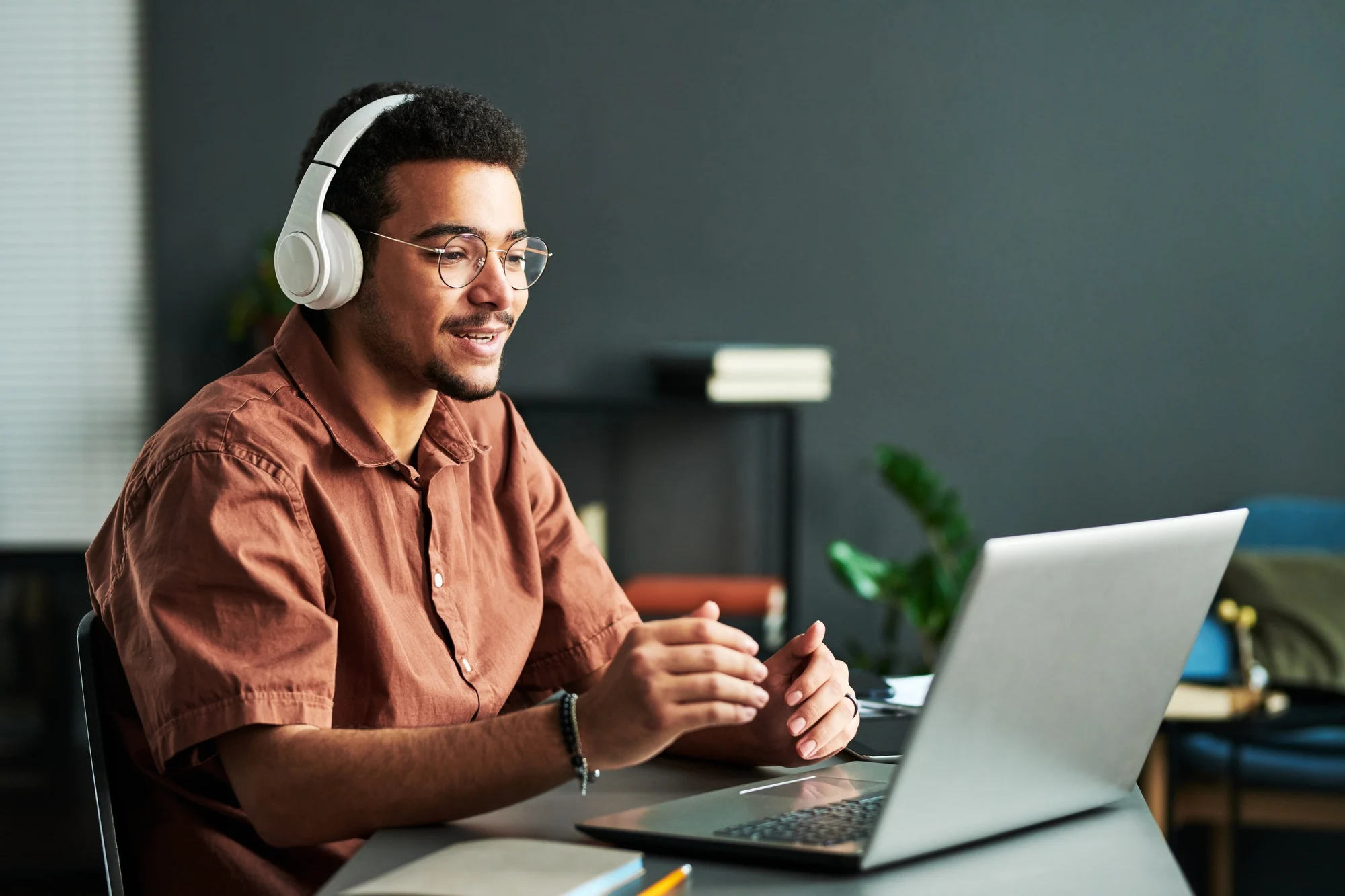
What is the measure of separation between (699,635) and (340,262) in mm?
663

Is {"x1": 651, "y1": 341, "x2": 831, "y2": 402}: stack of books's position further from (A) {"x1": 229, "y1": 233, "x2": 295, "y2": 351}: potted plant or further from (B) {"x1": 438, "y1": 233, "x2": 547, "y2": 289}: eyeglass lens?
(B) {"x1": 438, "y1": 233, "x2": 547, "y2": 289}: eyeglass lens

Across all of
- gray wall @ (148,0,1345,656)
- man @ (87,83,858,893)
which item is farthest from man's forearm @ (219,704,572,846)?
A: gray wall @ (148,0,1345,656)

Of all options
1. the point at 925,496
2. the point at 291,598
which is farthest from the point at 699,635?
the point at 925,496

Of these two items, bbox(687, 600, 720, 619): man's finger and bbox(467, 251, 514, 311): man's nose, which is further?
bbox(467, 251, 514, 311): man's nose

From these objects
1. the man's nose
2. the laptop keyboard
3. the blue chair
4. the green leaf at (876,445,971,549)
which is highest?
the man's nose

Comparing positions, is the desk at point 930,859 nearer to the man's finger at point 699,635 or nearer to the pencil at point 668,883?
the pencil at point 668,883

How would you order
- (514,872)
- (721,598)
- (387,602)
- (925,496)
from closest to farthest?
1. (514,872)
2. (387,602)
3. (721,598)
4. (925,496)

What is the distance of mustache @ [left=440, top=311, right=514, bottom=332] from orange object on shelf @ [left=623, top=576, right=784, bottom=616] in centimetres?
187

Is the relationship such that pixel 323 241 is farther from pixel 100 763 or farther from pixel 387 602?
pixel 100 763

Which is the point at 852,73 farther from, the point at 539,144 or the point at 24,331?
the point at 24,331

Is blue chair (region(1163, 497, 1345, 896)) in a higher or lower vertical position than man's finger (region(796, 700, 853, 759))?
lower

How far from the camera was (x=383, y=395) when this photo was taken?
1413 millimetres

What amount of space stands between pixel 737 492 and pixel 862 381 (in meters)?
0.49

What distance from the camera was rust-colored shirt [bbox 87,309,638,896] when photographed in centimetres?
108
